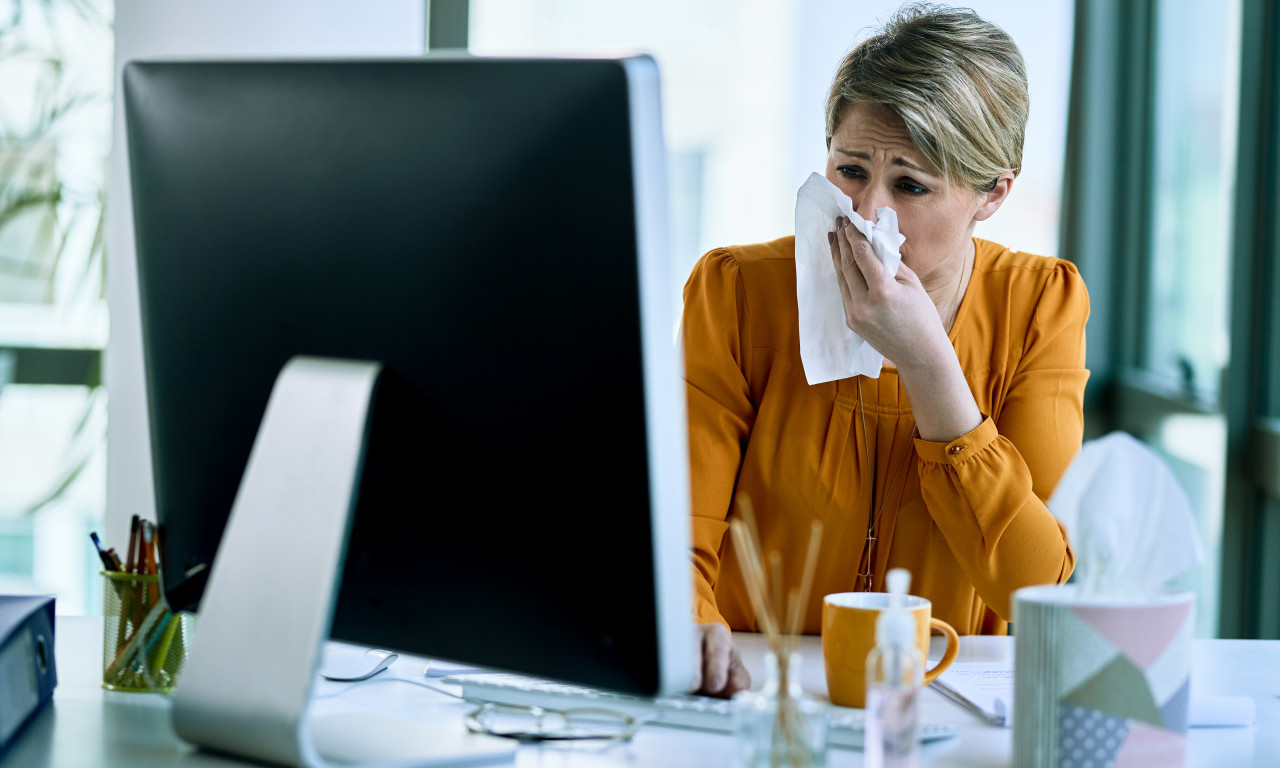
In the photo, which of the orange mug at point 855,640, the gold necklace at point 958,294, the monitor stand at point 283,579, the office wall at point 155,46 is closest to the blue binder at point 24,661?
the monitor stand at point 283,579

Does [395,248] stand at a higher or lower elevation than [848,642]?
higher

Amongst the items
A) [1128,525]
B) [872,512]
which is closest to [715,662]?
[1128,525]

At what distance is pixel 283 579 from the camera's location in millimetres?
808

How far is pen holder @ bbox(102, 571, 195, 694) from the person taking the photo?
101cm

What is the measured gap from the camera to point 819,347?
5.10 feet

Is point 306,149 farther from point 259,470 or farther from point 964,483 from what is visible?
point 964,483

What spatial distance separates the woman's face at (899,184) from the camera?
150cm

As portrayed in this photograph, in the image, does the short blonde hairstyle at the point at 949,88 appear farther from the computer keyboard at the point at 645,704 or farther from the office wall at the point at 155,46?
the office wall at the point at 155,46

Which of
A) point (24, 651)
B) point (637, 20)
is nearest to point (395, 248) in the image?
point (24, 651)

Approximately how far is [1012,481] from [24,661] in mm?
1024

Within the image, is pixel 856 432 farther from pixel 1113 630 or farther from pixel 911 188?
pixel 1113 630

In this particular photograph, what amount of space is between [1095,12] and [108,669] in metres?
3.48

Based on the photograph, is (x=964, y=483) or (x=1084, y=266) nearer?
(x=964, y=483)

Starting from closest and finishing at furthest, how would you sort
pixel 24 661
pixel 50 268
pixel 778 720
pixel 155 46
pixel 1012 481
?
pixel 778 720
pixel 24 661
pixel 1012 481
pixel 155 46
pixel 50 268
